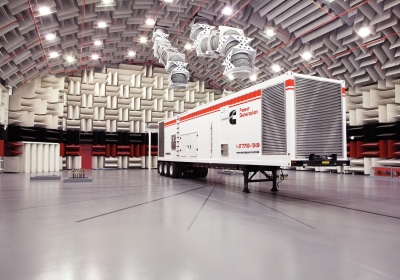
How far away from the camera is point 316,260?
2982 millimetres

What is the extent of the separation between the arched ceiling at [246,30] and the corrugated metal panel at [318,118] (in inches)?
221

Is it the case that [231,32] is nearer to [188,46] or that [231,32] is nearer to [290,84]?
[290,84]

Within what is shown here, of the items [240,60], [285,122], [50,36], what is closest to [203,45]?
[240,60]

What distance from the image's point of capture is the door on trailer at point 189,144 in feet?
36.0

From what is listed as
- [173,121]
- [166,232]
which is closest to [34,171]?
[173,121]

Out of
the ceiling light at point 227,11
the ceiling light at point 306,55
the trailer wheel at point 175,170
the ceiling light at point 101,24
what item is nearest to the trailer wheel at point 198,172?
the trailer wheel at point 175,170

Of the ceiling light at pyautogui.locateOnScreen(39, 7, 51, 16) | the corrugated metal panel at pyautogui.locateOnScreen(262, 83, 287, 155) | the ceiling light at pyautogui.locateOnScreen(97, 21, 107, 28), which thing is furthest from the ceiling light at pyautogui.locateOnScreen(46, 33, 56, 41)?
the corrugated metal panel at pyautogui.locateOnScreen(262, 83, 287, 155)

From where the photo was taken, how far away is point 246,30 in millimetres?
15375

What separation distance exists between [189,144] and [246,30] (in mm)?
7456

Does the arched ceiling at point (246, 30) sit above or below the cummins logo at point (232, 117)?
above

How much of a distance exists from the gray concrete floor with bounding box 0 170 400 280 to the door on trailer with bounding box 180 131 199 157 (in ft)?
15.7

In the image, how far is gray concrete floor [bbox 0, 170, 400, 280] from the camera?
8.86ft

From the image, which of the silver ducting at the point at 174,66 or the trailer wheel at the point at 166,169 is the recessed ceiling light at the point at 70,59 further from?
the trailer wheel at the point at 166,169

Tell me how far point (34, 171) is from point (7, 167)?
133 centimetres
